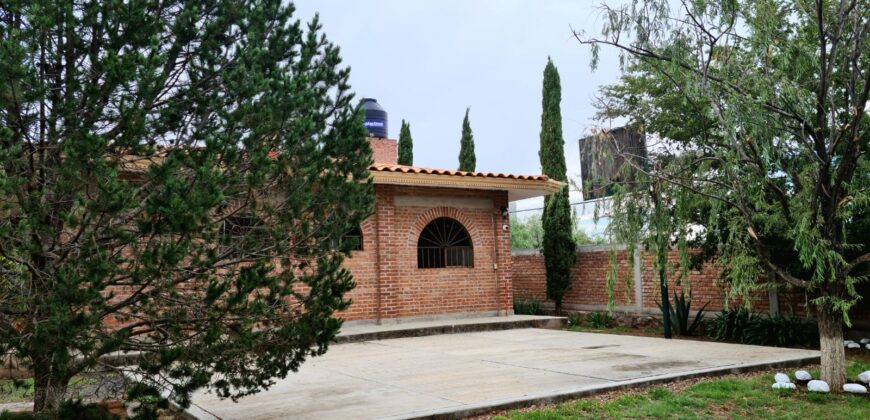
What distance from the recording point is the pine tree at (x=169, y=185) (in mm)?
3205

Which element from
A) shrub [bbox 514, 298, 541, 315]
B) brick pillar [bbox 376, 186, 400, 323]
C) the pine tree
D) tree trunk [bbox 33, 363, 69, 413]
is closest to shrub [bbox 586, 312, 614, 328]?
shrub [bbox 514, 298, 541, 315]

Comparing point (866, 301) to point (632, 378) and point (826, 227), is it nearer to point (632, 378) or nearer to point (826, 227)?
point (826, 227)

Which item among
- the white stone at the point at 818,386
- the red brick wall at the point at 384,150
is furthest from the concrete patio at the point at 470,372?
the red brick wall at the point at 384,150

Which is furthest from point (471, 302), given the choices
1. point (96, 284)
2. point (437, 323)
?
point (96, 284)

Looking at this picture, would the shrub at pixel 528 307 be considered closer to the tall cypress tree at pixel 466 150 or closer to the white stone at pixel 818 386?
the tall cypress tree at pixel 466 150

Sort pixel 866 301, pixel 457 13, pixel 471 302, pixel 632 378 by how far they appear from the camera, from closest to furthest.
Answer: pixel 632 378
pixel 866 301
pixel 457 13
pixel 471 302

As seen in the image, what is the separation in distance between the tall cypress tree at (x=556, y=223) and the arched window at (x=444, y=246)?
291cm

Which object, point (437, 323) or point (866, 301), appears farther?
point (437, 323)

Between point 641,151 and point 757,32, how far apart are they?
2.38m

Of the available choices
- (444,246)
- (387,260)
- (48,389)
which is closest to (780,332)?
(444,246)

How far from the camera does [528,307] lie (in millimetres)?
16391

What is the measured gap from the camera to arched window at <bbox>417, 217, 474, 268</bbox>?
12.9 meters

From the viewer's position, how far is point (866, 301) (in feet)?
32.7

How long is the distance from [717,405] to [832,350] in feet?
5.01
